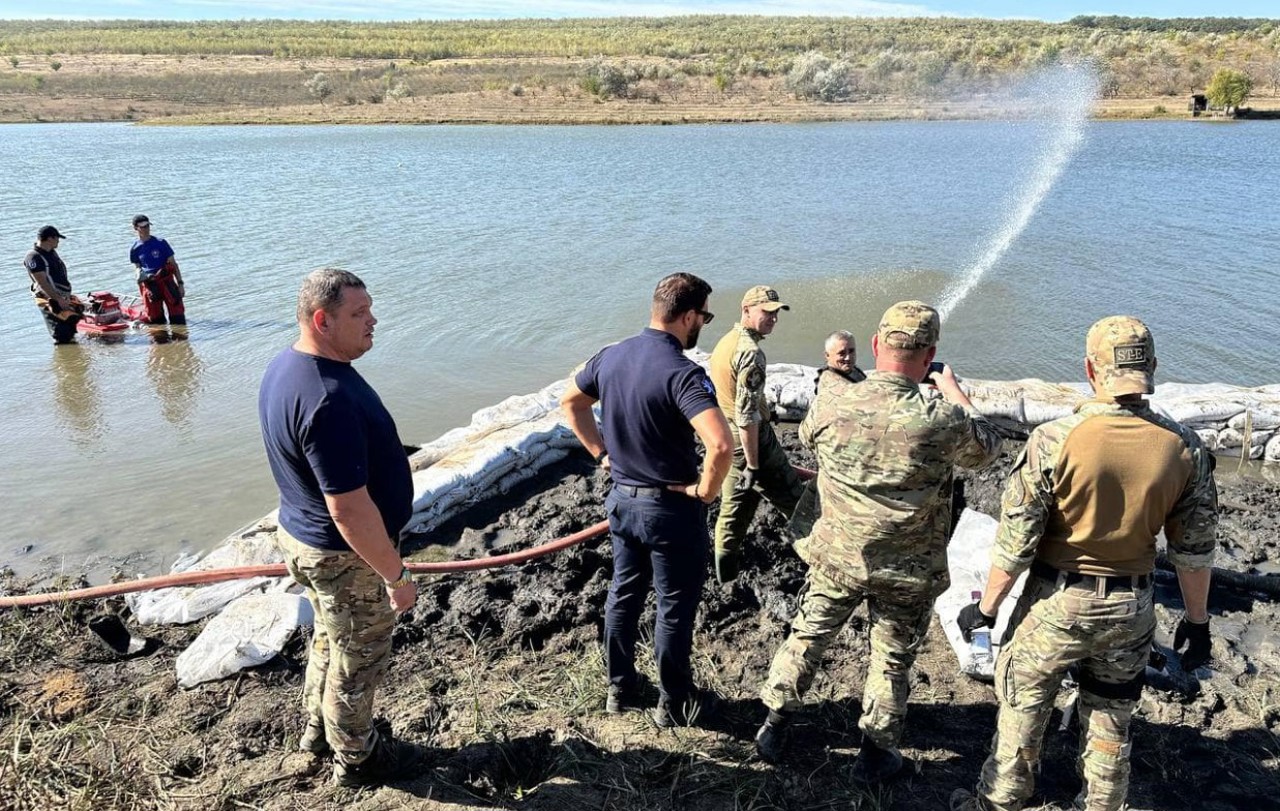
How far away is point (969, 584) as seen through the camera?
4.09 m

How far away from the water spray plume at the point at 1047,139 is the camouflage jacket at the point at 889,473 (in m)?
7.91

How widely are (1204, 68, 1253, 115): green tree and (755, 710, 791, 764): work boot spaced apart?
44.0 m

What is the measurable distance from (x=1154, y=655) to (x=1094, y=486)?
1764mm

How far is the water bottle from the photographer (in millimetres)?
3670

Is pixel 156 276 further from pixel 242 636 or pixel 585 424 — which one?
pixel 585 424

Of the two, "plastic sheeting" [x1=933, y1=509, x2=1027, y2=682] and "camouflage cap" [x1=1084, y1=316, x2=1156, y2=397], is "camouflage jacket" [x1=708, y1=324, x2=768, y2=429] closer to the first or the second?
"plastic sheeting" [x1=933, y1=509, x2=1027, y2=682]

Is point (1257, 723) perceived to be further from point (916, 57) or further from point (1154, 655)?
point (916, 57)

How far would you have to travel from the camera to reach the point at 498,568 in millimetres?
4551

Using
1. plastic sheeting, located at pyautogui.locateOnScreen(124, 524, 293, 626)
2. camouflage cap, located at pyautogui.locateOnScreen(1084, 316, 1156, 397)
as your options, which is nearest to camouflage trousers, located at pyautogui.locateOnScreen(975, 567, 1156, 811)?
camouflage cap, located at pyautogui.locateOnScreen(1084, 316, 1156, 397)

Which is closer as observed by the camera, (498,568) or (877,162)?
(498,568)

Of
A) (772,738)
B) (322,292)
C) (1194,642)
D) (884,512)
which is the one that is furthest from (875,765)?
(322,292)

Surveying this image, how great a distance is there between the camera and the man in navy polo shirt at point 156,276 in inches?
396

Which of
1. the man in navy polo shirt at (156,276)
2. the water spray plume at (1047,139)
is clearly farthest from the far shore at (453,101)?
the man in navy polo shirt at (156,276)

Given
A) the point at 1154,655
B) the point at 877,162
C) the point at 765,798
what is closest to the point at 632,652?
the point at 765,798
